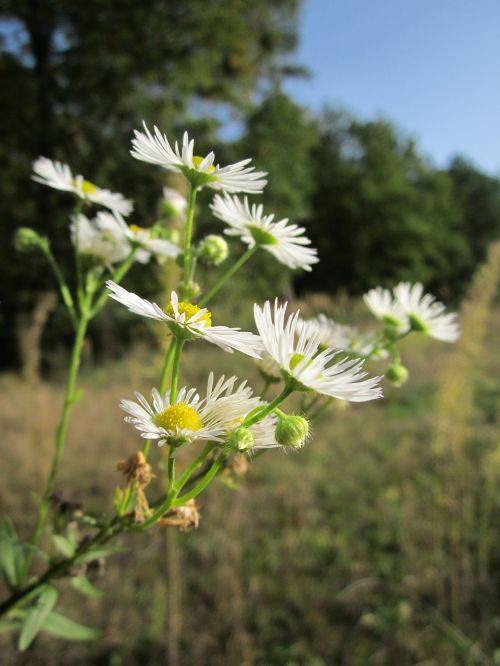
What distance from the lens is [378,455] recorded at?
173 inches

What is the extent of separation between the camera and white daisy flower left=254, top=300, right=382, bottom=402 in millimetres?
471

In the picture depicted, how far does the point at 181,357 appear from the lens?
607mm

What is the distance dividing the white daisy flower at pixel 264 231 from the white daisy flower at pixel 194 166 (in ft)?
0.19

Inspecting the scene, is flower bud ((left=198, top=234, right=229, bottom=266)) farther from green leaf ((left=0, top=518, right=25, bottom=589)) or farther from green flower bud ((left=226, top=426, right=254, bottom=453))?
green leaf ((left=0, top=518, right=25, bottom=589))

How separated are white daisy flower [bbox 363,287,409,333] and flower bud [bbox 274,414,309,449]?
44 centimetres

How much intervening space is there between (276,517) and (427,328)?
112 inches

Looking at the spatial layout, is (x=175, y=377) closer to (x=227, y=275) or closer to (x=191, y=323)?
(x=191, y=323)

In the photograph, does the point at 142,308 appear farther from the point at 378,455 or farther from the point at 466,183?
the point at 466,183

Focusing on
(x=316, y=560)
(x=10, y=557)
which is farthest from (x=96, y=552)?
(x=316, y=560)

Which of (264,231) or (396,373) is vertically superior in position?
(264,231)

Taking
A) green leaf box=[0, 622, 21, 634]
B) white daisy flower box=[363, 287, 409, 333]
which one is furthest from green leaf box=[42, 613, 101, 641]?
white daisy flower box=[363, 287, 409, 333]

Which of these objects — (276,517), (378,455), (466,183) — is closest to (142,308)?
(276,517)

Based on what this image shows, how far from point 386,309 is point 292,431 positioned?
49 cm

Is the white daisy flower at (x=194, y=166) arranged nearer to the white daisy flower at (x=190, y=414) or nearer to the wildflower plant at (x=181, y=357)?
the wildflower plant at (x=181, y=357)
